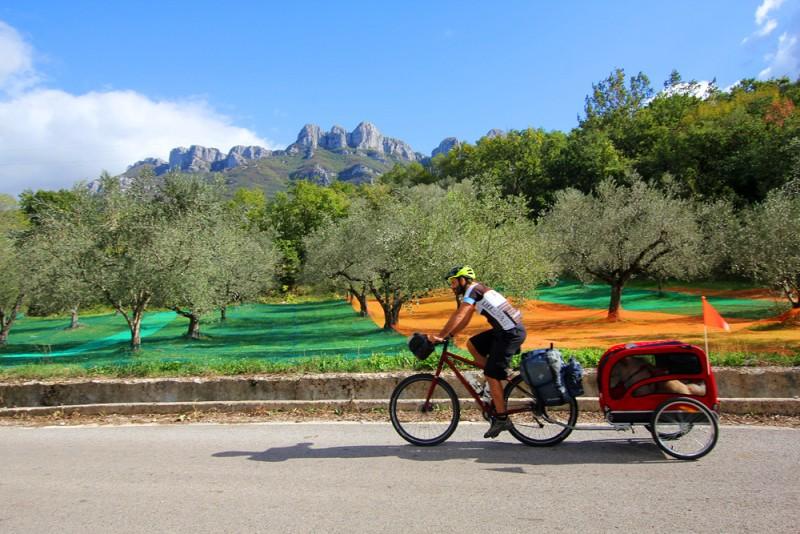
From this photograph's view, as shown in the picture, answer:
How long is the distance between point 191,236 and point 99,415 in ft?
55.9

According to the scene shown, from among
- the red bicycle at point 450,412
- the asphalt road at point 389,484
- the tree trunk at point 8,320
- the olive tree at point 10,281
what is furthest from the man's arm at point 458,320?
the tree trunk at point 8,320

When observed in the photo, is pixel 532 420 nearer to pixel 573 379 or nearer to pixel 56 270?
pixel 573 379

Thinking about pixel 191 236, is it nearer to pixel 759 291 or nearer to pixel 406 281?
pixel 406 281

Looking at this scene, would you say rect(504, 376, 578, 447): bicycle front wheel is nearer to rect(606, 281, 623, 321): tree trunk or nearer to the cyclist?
the cyclist

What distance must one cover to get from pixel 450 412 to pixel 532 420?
95cm

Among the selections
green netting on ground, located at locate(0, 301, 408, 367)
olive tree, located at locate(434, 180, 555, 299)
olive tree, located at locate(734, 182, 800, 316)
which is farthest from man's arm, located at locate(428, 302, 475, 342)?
olive tree, located at locate(734, 182, 800, 316)

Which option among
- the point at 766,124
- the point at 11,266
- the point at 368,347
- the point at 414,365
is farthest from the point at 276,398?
the point at 766,124

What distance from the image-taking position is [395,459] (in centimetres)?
528

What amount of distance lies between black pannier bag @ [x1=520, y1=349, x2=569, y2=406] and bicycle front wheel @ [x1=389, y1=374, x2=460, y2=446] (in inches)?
35.8

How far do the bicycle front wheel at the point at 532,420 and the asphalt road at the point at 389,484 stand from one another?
0.51 feet

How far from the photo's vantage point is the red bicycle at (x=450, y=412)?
5.61 meters

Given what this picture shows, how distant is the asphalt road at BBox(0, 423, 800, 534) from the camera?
3838 millimetres

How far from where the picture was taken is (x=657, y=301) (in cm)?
3381

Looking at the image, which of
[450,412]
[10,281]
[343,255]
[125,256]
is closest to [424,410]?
[450,412]
